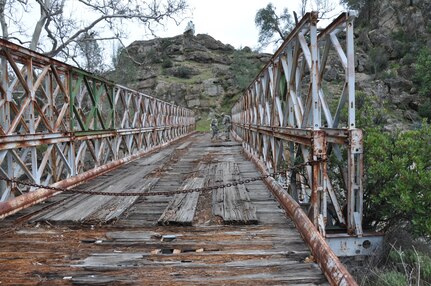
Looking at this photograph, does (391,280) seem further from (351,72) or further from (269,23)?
(269,23)

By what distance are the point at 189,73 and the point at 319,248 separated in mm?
56064

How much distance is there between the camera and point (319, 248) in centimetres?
275

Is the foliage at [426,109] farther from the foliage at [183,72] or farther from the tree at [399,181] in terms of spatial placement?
the foliage at [183,72]

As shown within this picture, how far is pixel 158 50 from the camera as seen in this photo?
6644cm

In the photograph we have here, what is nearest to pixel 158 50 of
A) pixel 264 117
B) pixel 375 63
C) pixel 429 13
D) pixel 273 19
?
pixel 273 19

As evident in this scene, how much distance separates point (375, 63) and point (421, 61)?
9071 millimetres

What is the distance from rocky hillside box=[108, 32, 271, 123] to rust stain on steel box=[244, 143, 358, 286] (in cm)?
3797

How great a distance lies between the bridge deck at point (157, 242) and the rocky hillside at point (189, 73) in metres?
37.0

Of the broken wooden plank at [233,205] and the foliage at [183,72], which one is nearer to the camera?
the broken wooden plank at [233,205]

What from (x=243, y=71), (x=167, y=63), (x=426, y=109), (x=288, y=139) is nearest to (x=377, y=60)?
(x=426, y=109)

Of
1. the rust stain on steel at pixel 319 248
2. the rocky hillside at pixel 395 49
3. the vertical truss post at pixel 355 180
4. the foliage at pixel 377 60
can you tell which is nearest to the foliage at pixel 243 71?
the rocky hillside at pixel 395 49

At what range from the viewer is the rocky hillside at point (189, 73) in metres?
48.3

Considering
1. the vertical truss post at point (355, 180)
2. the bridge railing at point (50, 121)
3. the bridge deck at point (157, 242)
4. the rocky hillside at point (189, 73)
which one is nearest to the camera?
the bridge deck at point (157, 242)

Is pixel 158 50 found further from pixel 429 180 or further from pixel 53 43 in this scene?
pixel 429 180
